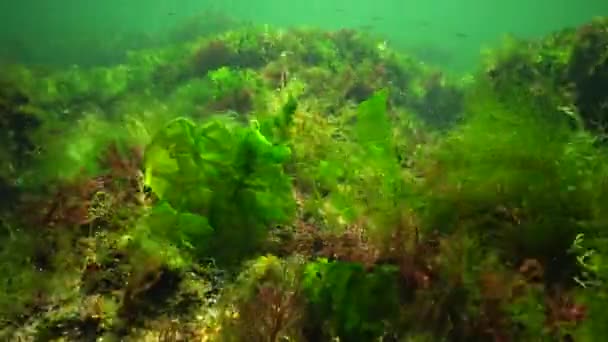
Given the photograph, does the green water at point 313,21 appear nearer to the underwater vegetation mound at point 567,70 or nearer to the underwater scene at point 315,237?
the underwater vegetation mound at point 567,70

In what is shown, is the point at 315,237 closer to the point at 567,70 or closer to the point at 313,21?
the point at 567,70

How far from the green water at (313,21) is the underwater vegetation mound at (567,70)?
1117 mm

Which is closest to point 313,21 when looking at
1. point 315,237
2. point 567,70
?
point 567,70

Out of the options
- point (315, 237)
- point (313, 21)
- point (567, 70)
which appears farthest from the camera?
point (313, 21)

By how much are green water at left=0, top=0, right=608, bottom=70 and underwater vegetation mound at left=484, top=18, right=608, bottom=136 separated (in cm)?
112

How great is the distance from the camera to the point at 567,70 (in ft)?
27.1

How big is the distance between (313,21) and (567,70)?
10623 centimetres

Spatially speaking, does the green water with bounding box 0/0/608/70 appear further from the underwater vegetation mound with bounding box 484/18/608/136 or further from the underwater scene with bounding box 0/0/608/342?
the underwater scene with bounding box 0/0/608/342

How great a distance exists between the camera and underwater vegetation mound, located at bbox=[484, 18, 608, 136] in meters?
6.77

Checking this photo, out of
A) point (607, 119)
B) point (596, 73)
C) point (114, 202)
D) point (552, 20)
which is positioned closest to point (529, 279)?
point (114, 202)

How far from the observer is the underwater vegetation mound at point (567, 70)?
6.77 m

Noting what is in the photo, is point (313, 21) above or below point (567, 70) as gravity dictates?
below

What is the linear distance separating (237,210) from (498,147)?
212cm

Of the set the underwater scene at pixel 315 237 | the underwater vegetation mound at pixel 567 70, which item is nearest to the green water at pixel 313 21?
the underwater vegetation mound at pixel 567 70
